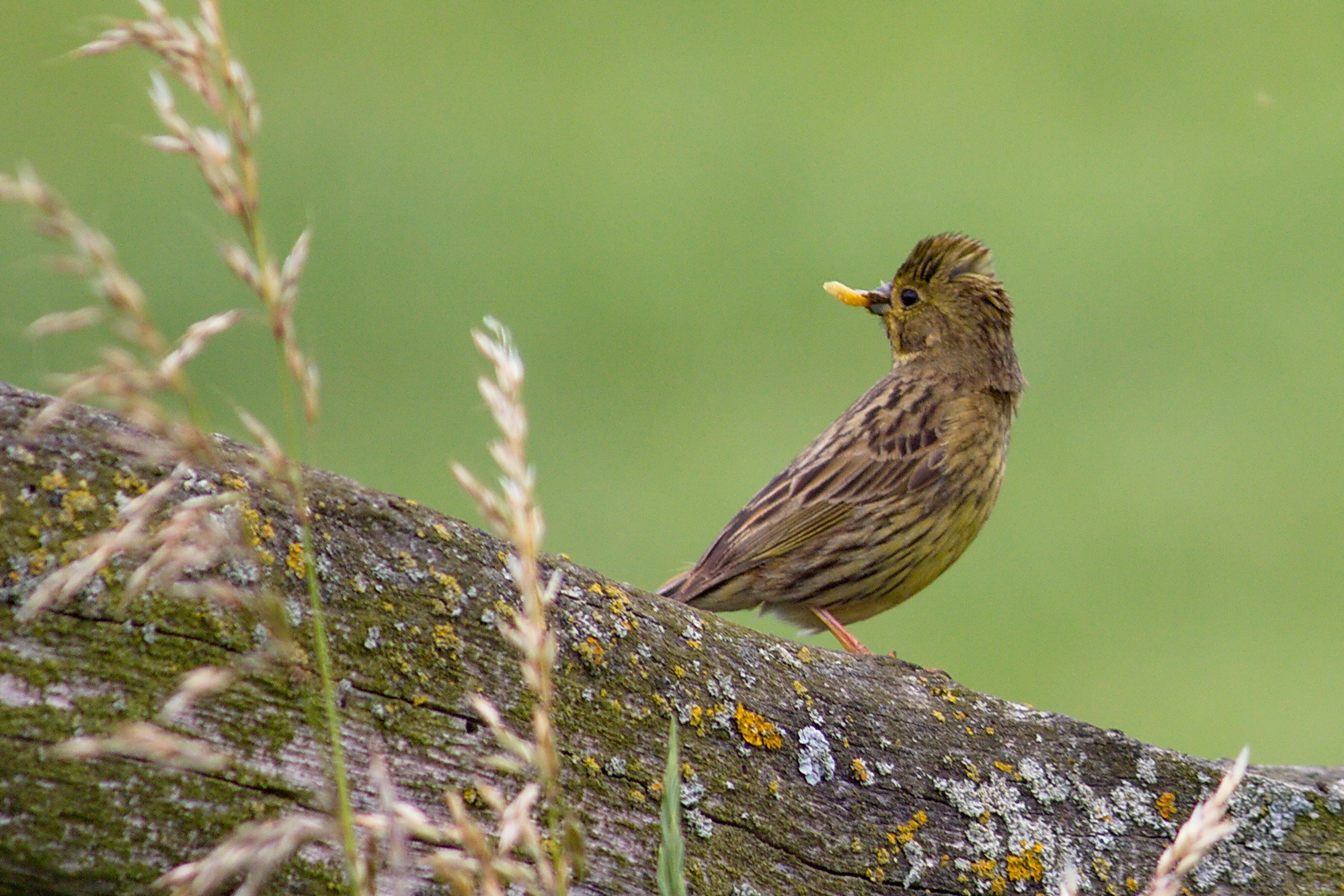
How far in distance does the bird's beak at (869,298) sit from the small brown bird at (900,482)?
0.03 meters

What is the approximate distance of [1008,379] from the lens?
618 centimetres

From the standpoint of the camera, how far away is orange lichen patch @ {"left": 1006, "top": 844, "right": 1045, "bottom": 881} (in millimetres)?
2742

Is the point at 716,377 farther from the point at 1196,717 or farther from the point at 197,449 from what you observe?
the point at 197,449

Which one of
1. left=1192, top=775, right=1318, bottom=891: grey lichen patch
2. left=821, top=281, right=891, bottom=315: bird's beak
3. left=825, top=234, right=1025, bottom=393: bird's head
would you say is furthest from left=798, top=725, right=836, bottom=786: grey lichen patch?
left=821, top=281, right=891, bottom=315: bird's beak

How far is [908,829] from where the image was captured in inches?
106

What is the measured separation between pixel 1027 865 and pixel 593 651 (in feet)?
2.66

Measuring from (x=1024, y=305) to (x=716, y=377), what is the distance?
234cm

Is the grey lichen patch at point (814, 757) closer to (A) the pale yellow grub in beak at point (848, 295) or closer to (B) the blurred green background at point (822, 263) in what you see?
(A) the pale yellow grub in beak at point (848, 295)

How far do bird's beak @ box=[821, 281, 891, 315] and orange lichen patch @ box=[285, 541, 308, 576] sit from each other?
13.6 feet

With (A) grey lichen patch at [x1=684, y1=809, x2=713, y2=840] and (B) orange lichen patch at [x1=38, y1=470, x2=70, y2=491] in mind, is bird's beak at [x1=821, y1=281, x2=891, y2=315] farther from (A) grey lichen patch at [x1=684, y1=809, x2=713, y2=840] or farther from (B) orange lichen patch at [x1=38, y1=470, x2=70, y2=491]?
(B) orange lichen patch at [x1=38, y1=470, x2=70, y2=491]

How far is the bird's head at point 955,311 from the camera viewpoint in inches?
244

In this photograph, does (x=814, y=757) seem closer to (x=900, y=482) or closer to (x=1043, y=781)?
(x=1043, y=781)

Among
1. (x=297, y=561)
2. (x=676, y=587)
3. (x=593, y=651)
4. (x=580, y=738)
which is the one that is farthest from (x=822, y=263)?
(x=297, y=561)

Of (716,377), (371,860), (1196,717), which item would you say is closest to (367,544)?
(371,860)
